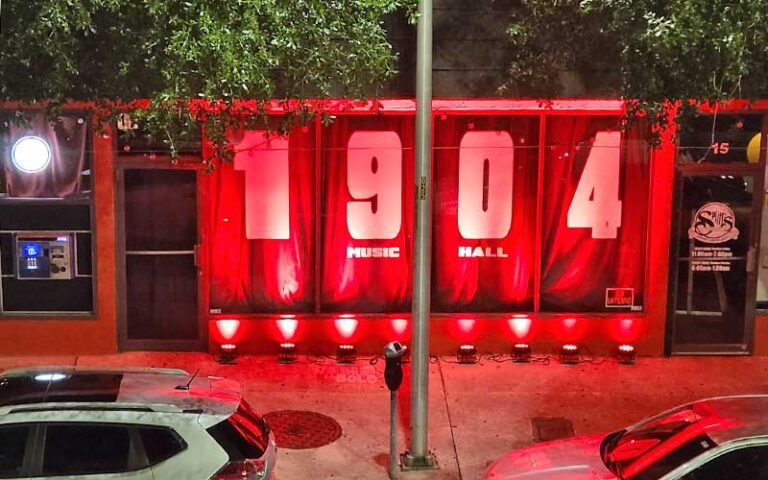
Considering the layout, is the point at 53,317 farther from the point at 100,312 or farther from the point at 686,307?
the point at 686,307

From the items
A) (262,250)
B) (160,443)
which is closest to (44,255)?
(262,250)

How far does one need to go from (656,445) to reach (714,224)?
556 cm

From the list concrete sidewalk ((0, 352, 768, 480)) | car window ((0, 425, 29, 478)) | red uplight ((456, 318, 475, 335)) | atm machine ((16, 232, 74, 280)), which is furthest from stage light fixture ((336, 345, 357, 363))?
car window ((0, 425, 29, 478))

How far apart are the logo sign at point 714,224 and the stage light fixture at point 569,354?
2140 millimetres

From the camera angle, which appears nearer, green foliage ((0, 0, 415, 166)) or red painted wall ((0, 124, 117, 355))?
green foliage ((0, 0, 415, 166))

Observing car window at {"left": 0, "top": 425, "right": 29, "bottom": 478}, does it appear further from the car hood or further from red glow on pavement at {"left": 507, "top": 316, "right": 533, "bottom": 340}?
red glow on pavement at {"left": 507, "top": 316, "right": 533, "bottom": 340}

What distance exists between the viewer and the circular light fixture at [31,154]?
1070 cm

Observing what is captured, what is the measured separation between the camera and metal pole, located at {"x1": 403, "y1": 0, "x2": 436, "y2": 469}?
25.2ft

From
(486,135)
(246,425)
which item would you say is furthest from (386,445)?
(486,135)

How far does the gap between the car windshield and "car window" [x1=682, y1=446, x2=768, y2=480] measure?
142mm

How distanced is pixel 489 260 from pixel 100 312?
5.09 meters

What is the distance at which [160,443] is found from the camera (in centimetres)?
589

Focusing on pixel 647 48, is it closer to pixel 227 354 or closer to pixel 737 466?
pixel 737 466

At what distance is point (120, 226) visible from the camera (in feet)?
35.9
